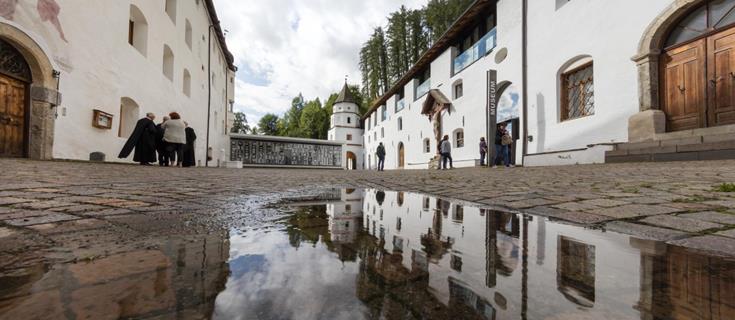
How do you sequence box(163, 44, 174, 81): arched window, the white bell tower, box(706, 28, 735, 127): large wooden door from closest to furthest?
box(706, 28, 735, 127): large wooden door → box(163, 44, 174, 81): arched window → the white bell tower

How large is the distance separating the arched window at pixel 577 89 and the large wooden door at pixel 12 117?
14.3 m

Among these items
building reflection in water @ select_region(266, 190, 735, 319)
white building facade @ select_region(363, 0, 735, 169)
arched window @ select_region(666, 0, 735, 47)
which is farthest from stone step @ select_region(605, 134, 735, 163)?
building reflection in water @ select_region(266, 190, 735, 319)

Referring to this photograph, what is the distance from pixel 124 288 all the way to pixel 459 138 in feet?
55.3

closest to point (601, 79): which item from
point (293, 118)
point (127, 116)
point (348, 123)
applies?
point (127, 116)

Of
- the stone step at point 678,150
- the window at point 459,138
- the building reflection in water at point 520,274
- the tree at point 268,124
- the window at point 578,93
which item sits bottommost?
the building reflection in water at point 520,274

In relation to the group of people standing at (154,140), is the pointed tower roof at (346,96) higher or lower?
higher

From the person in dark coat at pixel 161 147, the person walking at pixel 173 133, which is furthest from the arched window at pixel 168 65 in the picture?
the person walking at pixel 173 133

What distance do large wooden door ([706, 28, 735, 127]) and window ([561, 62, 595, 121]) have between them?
93.1 inches

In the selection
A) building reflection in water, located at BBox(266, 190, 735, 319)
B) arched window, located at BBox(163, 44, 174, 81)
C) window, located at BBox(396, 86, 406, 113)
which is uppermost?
window, located at BBox(396, 86, 406, 113)

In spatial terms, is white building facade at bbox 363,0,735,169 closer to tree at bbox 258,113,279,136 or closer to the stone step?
Result: the stone step

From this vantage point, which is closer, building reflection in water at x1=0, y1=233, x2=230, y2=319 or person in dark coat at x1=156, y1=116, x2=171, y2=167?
building reflection in water at x1=0, y1=233, x2=230, y2=319

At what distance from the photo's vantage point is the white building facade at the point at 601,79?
7.18 m

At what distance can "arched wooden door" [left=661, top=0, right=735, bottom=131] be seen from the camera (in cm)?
697

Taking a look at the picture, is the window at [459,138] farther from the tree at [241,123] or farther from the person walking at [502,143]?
the tree at [241,123]
